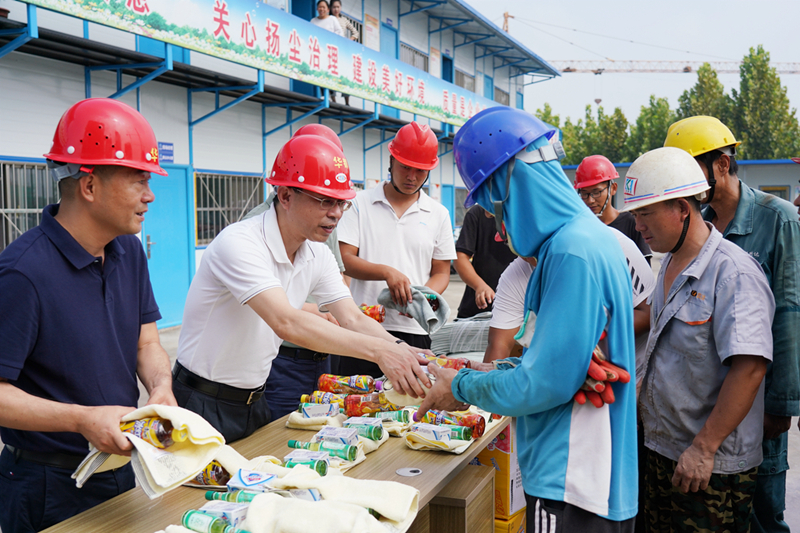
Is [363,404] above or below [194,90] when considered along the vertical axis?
below

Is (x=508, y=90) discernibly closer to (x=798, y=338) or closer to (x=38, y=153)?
(x=38, y=153)

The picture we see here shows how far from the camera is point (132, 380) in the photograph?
2.29m

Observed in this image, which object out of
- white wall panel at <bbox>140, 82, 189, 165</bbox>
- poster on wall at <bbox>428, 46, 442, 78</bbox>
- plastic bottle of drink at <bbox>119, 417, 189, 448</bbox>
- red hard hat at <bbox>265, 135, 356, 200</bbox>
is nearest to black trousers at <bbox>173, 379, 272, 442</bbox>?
plastic bottle of drink at <bbox>119, 417, 189, 448</bbox>

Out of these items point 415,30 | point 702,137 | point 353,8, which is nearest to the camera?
point 702,137

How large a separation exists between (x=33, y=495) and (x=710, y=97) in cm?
4848

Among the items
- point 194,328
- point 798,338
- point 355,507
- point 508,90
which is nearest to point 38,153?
point 194,328

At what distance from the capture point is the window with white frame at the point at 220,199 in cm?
1172

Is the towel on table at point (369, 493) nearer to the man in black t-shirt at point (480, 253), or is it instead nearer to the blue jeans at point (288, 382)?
the blue jeans at point (288, 382)

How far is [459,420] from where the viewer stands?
2756 mm

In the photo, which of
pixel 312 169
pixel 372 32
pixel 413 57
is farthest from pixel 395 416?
pixel 413 57

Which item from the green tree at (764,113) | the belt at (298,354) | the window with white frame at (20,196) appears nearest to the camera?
the belt at (298,354)

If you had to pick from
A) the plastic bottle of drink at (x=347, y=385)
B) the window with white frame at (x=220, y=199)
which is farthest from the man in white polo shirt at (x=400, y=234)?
the window with white frame at (x=220, y=199)

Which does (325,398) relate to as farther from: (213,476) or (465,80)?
(465,80)

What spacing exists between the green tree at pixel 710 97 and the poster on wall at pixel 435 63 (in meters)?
28.0
